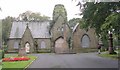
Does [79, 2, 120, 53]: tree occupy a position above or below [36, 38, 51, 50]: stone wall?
above

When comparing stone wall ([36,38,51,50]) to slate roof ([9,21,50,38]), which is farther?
slate roof ([9,21,50,38])

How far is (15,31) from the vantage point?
63.9 metres

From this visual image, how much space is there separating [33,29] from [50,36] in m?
4.58

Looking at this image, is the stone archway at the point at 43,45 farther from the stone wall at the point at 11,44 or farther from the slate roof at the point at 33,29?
the stone wall at the point at 11,44

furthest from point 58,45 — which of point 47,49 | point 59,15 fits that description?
point 59,15

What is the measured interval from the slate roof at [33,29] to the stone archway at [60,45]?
2.75 meters

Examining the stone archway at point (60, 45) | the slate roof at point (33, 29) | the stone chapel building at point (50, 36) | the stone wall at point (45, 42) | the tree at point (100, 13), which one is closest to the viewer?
the tree at point (100, 13)

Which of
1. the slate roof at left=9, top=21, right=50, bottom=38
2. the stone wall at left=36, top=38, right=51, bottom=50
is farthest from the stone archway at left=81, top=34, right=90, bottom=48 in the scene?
the slate roof at left=9, top=21, right=50, bottom=38

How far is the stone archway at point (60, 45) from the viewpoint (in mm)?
61069

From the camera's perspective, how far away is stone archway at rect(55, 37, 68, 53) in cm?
6107

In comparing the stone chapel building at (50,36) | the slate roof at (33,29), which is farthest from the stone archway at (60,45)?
the slate roof at (33,29)

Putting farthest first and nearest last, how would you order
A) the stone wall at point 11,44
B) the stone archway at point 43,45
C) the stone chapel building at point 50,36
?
1. the stone wall at point 11,44
2. the stone archway at point 43,45
3. the stone chapel building at point 50,36

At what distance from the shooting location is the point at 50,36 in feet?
206

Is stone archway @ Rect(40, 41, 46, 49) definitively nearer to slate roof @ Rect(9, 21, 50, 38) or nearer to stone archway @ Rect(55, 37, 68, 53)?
slate roof @ Rect(9, 21, 50, 38)
